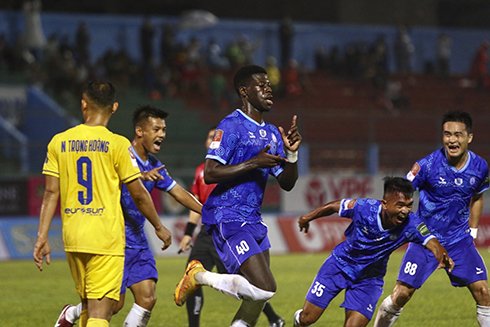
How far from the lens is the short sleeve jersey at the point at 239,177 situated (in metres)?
5.94

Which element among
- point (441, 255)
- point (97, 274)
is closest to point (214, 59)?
point (441, 255)

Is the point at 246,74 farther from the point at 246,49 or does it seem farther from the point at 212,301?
the point at 246,49

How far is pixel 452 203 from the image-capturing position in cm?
719

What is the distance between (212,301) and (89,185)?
570 cm

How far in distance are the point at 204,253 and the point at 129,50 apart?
2170cm

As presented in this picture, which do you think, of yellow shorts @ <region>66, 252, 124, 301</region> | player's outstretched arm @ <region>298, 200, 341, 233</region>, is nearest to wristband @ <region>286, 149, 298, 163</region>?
player's outstretched arm @ <region>298, 200, 341, 233</region>

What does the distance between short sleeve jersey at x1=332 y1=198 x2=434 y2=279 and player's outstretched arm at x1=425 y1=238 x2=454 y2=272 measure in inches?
6.4

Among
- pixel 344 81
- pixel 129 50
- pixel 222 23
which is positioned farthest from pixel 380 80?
Answer: pixel 129 50

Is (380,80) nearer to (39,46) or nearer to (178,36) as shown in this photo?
(178,36)

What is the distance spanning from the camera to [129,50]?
2842 centimetres

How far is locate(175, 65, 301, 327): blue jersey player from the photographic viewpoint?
18.9ft

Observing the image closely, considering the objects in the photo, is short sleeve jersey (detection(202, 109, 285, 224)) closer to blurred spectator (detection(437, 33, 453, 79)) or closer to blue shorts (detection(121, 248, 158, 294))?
blue shorts (detection(121, 248, 158, 294))

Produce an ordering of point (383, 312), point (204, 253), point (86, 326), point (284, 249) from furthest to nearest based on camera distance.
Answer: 1. point (284, 249)
2. point (204, 253)
3. point (383, 312)
4. point (86, 326)

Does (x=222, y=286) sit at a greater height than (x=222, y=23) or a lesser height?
lesser
